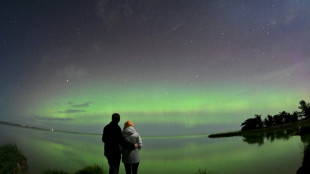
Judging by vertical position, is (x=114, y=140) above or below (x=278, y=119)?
above

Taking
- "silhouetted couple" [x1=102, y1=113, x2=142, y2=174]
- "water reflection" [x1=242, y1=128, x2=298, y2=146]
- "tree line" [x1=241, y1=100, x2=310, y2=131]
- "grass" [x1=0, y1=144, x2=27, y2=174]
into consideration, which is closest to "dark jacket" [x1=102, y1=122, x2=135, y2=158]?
"silhouetted couple" [x1=102, y1=113, x2=142, y2=174]

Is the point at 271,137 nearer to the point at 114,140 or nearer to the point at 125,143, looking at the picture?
the point at 125,143

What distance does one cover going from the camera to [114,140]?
8.84 meters

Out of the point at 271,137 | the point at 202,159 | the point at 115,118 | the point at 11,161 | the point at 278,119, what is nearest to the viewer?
the point at 115,118

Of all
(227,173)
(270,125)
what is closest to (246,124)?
(270,125)

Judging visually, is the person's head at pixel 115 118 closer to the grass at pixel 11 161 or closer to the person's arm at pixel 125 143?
the person's arm at pixel 125 143

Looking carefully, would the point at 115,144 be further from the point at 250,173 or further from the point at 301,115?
the point at 301,115

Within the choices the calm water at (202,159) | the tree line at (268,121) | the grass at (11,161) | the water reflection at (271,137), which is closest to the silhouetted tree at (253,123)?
the tree line at (268,121)

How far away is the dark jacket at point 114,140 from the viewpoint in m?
8.82

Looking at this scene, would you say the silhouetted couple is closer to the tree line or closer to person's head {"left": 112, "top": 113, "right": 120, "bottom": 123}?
person's head {"left": 112, "top": 113, "right": 120, "bottom": 123}

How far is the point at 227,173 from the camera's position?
19.2 meters

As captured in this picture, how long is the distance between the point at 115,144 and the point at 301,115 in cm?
14587

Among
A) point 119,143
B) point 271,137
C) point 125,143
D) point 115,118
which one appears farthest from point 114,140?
point 271,137

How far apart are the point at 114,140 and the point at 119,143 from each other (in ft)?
1.04
